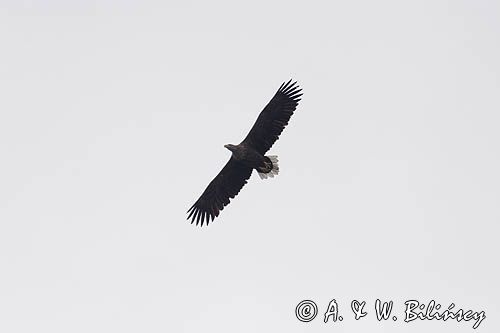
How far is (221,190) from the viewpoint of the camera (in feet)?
86.1

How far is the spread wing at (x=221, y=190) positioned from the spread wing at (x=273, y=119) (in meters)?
1.01

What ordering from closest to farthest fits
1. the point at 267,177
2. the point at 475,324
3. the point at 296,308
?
the point at 475,324 < the point at 296,308 < the point at 267,177

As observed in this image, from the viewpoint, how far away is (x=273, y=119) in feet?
81.3

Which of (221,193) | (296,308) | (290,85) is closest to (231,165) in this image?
(221,193)

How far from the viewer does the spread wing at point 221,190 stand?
84.8 feet

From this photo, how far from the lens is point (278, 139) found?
24891mm

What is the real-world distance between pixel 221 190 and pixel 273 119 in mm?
2752

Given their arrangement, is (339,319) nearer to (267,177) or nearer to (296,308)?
(296,308)

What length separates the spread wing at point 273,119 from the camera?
81.1ft

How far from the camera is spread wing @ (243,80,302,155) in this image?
2473 cm

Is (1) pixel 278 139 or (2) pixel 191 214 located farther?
(2) pixel 191 214

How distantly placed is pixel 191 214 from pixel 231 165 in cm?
202

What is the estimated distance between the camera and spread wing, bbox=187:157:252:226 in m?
25.9

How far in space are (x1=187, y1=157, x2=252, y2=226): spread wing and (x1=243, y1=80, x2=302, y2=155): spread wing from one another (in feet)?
3.30
